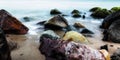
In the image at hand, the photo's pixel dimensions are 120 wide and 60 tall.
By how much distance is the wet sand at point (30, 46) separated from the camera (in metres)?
6.67

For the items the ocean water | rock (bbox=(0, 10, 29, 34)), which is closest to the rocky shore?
rock (bbox=(0, 10, 29, 34))

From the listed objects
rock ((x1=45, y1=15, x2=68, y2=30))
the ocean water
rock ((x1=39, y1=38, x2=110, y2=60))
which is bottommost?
the ocean water

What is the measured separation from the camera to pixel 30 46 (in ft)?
25.2

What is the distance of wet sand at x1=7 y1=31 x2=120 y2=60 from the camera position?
667 centimetres

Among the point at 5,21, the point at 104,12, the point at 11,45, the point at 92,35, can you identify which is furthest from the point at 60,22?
the point at 104,12

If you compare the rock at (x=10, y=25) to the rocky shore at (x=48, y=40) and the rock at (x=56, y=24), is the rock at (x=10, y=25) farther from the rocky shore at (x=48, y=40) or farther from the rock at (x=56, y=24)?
the rock at (x=56, y=24)

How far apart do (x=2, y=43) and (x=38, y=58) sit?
135 cm

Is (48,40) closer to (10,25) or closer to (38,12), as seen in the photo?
(10,25)

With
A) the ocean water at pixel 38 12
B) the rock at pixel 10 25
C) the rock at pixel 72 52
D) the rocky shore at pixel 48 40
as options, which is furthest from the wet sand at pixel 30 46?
the ocean water at pixel 38 12

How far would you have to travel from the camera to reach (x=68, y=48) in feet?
18.9

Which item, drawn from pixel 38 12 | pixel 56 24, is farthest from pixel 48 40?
pixel 38 12

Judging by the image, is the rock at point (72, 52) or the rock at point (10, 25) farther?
the rock at point (10, 25)

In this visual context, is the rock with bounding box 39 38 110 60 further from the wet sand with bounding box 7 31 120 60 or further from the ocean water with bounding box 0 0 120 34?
the ocean water with bounding box 0 0 120 34

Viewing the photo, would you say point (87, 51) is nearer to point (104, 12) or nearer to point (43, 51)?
point (43, 51)
